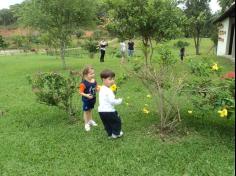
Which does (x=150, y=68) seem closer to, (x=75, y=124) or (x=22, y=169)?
(x=75, y=124)

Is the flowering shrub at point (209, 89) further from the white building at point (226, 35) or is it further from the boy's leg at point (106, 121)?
the white building at point (226, 35)

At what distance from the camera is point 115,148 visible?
5453 millimetres

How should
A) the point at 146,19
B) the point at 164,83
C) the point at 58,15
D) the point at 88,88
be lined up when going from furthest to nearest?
the point at 58,15, the point at 146,19, the point at 88,88, the point at 164,83

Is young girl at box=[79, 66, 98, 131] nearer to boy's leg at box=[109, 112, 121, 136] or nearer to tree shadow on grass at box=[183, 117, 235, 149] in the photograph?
boy's leg at box=[109, 112, 121, 136]

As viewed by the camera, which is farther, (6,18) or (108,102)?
(6,18)

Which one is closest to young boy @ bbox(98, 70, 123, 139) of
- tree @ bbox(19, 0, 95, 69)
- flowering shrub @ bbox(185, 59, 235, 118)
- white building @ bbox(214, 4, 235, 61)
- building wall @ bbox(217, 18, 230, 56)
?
flowering shrub @ bbox(185, 59, 235, 118)

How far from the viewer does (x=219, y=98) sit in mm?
5293

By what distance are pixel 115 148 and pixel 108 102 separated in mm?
684

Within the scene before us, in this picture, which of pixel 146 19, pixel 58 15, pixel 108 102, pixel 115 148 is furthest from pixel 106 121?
pixel 58 15

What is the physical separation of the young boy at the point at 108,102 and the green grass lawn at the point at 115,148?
0.88 feet

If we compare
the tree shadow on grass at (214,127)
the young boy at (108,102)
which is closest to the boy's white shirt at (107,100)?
the young boy at (108,102)

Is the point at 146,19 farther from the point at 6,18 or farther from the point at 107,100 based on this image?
the point at 6,18

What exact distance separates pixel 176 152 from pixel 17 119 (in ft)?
11.6

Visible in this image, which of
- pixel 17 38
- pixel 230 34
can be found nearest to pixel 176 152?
pixel 230 34
